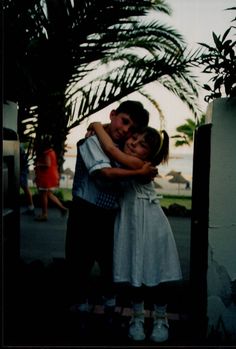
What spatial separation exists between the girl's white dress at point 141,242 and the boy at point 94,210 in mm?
85

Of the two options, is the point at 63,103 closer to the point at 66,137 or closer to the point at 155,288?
the point at 66,137

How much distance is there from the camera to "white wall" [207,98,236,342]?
10.2ft

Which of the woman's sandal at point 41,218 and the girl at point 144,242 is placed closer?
the girl at point 144,242

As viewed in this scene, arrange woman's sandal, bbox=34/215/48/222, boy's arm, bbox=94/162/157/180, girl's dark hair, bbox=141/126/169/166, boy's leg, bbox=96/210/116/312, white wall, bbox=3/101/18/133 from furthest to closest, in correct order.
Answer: woman's sandal, bbox=34/215/48/222
white wall, bbox=3/101/18/133
boy's leg, bbox=96/210/116/312
girl's dark hair, bbox=141/126/169/166
boy's arm, bbox=94/162/157/180

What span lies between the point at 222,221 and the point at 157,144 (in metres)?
0.68

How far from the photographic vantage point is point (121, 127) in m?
3.11

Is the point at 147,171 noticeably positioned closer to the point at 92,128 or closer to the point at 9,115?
the point at 92,128

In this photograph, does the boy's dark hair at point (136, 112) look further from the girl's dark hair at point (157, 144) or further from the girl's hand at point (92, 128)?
the girl's hand at point (92, 128)

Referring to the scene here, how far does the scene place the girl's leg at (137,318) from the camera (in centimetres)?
312

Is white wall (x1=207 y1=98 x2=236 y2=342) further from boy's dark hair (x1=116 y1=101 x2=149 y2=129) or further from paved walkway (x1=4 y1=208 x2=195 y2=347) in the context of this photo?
boy's dark hair (x1=116 y1=101 x2=149 y2=129)

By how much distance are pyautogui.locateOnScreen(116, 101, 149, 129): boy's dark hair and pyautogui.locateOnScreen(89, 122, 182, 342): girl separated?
2.8 inches

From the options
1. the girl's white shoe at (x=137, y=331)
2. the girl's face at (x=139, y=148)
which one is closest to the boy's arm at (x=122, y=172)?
the girl's face at (x=139, y=148)

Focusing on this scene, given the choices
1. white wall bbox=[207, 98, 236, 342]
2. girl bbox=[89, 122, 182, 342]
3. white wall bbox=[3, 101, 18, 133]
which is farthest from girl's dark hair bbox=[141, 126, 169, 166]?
white wall bbox=[3, 101, 18, 133]

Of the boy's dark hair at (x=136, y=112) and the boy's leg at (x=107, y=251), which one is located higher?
the boy's dark hair at (x=136, y=112)
